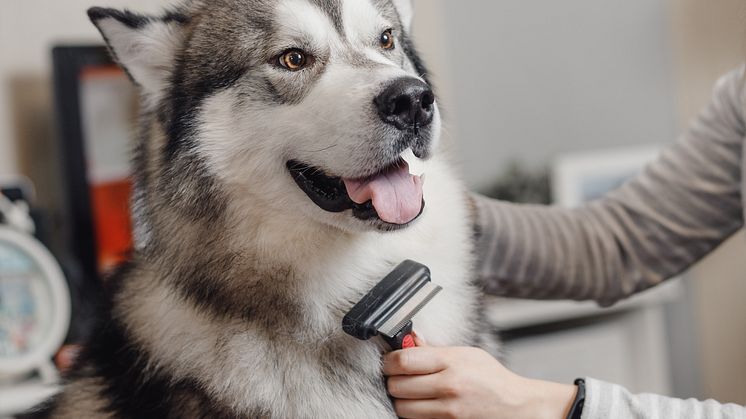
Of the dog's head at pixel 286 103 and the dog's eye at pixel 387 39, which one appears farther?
the dog's eye at pixel 387 39

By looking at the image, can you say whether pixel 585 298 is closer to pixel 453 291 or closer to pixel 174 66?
pixel 453 291

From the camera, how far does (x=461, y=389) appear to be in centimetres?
98

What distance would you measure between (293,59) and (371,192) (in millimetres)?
218

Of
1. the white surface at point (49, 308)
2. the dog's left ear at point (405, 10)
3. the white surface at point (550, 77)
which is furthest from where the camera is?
the white surface at point (550, 77)

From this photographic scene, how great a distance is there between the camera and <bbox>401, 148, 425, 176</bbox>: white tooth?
107cm

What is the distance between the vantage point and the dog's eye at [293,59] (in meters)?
1.09

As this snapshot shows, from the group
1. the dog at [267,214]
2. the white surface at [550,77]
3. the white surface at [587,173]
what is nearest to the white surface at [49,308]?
the dog at [267,214]

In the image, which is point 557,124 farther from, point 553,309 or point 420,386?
point 420,386

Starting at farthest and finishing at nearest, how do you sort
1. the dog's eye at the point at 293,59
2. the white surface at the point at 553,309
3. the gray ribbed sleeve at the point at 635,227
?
the white surface at the point at 553,309 < the gray ribbed sleeve at the point at 635,227 < the dog's eye at the point at 293,59

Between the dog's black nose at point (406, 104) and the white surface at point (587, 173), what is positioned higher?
the dog's black nose at point (406, 104)

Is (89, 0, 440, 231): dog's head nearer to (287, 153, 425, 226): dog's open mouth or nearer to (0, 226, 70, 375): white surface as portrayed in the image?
(287, 153, 425, 226): dog's open mouth

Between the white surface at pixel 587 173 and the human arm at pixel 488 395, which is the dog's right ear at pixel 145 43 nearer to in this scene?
the human arm at pixel 488 395

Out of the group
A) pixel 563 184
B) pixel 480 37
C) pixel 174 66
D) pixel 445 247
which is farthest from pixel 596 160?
pixel 174 66

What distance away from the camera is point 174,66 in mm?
1131
